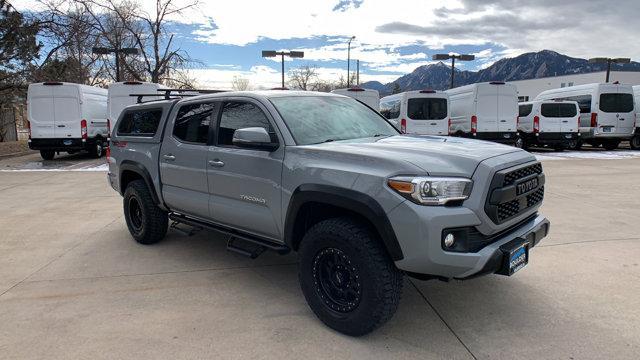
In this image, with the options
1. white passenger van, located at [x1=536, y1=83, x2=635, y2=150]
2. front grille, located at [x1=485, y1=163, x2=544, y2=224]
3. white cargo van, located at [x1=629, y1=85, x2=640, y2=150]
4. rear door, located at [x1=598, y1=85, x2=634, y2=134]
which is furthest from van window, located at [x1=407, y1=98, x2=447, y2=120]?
front grille, located at [x1=485, y1=163, x2=544, y2=224]

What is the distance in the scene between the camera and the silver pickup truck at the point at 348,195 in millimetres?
2979

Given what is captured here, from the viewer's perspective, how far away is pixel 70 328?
11.5ft

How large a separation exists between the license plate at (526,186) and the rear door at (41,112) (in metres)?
16.7

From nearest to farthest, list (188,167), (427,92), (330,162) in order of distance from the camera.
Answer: (330,162)
(188,167)
(427,92)

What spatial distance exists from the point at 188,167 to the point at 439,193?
2764 millimetres

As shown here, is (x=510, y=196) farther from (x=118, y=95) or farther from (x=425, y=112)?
(x=118, y=95)

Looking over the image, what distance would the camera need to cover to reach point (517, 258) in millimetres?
3215

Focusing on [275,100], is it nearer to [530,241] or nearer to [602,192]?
[530,241]

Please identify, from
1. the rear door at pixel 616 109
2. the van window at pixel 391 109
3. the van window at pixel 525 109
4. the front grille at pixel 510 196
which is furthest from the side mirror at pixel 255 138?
the rear door at pixel 616 109

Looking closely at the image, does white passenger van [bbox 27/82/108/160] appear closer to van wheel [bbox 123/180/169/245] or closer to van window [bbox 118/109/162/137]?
van window [bbox 118/109/162/137]

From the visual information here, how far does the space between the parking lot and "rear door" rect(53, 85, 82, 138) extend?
1113 cm

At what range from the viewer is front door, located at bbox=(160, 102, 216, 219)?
461cm

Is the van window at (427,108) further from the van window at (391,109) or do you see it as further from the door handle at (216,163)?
the door handle at (216,163)

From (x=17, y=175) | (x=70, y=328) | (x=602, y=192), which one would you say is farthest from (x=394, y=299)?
(x=17, y=175)
